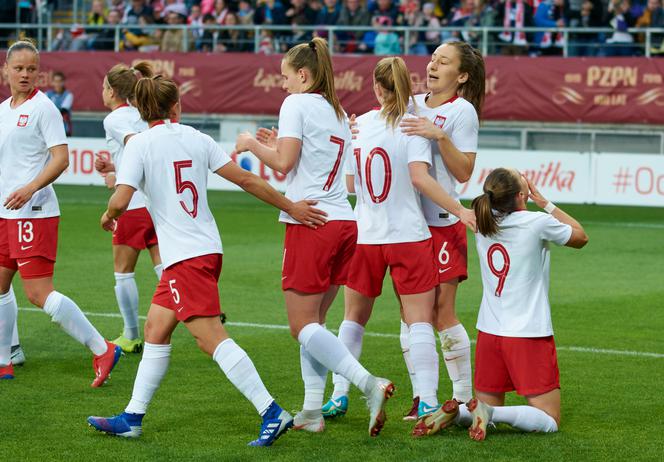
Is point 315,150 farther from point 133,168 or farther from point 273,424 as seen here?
point 273,424

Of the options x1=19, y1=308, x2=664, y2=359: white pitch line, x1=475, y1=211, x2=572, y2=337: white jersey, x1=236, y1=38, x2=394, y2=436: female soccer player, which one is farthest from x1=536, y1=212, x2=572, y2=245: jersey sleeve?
x1=19, y1=308, x2=664, y2=359: white pitch line

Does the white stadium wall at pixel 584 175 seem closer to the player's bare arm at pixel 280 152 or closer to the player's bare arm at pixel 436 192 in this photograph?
the player's bare arm at pixel 436 192

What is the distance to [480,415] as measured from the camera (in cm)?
598

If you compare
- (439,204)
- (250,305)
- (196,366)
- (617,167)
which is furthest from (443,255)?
(617,167)

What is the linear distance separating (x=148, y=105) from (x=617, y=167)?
15289 millimetres

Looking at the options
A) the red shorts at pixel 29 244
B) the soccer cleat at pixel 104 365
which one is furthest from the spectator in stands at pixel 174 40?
the soccer cleat at pixel 104 365

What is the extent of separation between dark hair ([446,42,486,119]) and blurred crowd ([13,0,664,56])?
17336 mm

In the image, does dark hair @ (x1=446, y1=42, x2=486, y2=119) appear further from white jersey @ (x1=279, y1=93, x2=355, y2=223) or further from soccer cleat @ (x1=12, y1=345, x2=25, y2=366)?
soccer cleat @ (x1=12, y1=345, x2=25, y2=366)

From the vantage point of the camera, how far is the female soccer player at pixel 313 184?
6094mm

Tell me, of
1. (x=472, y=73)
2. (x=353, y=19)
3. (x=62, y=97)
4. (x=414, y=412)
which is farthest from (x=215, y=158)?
(x=353, y=19)

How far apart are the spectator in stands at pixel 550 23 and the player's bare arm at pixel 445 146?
1852 cm

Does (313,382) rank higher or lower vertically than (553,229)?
lower

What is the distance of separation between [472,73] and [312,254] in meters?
1.49

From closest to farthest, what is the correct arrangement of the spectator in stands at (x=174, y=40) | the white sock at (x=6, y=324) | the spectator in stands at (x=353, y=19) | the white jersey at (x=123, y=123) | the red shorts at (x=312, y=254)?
the red shorts at (x=312, y=254)
the white sock at (x=6, y=324)
the white jersey at (x=123, y=123)
the spectator in stands at (x=353, y=19)
the spectator in stands at (x=174, y=40)
